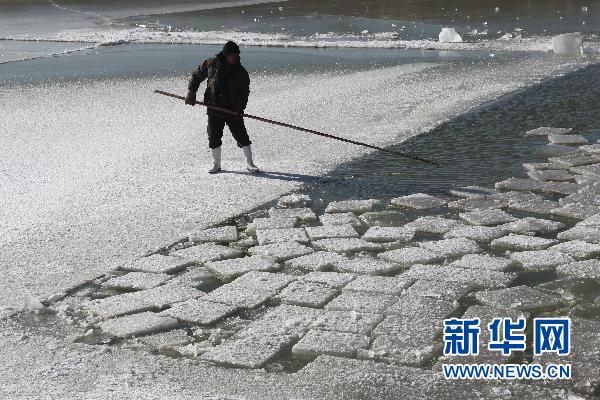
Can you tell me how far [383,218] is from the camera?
22.6 feet

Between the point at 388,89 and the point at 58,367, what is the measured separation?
367 inches

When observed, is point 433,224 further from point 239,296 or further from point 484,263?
point 239,296

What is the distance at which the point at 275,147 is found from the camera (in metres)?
9.63

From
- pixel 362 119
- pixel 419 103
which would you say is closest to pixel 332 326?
pixel 362 119

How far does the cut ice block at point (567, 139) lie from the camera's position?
9.16m

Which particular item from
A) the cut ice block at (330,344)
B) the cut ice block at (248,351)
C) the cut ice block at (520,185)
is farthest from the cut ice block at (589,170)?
the cut ice block at (248,351)

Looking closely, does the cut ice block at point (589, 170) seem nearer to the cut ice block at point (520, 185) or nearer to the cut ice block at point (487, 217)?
the cut ice block at point (520, 185)

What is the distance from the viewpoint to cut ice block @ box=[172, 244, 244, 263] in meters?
6.09

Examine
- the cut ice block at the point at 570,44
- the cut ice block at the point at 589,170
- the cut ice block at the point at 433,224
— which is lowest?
the cut ice block at the point at 433,224

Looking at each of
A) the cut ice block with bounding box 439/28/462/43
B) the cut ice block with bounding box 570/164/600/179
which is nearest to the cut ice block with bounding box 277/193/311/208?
the cut ice block with bounding box 570/164/600/179

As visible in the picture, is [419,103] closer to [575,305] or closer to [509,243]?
[509,243]

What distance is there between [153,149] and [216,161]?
133cm

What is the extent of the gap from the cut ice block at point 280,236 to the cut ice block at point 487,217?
1.21m

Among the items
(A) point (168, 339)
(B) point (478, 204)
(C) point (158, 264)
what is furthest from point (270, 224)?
(A) point (168, 339)
